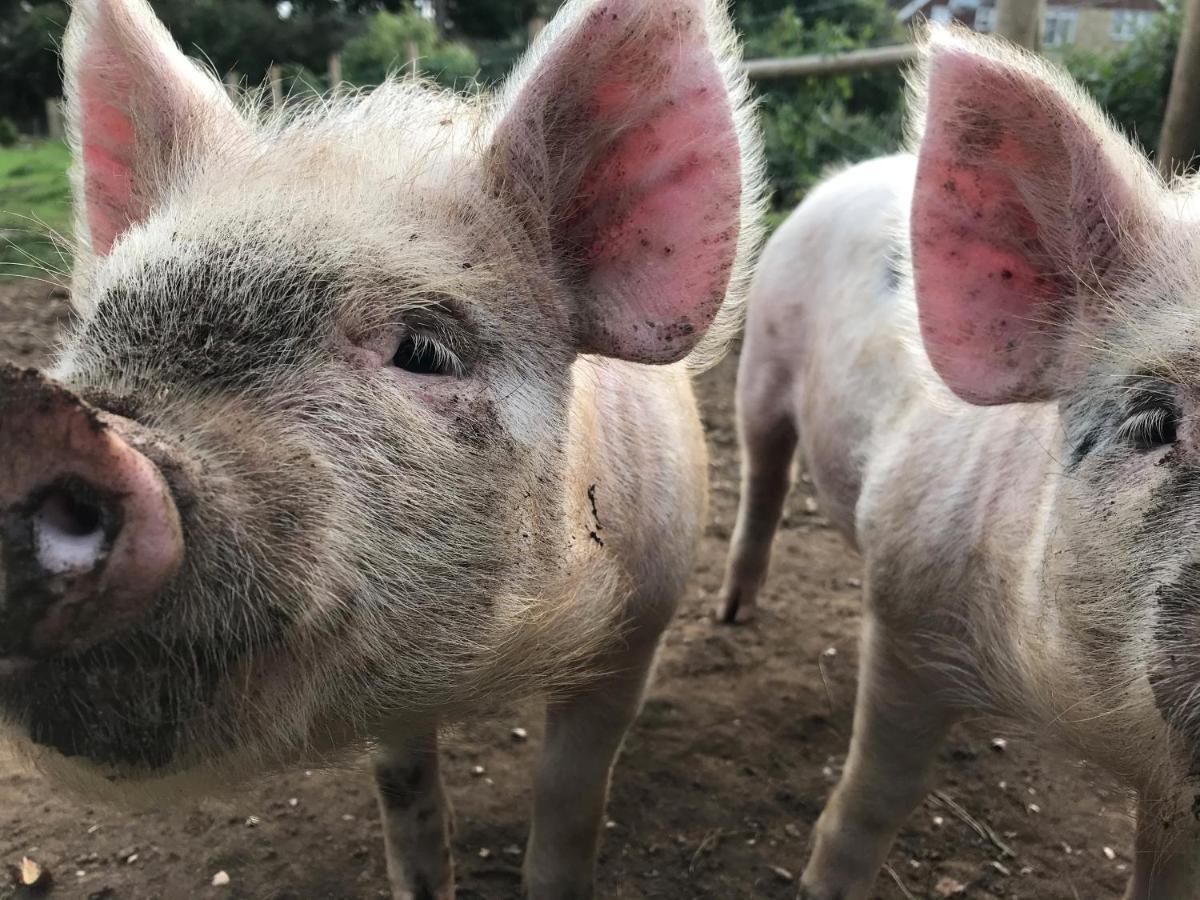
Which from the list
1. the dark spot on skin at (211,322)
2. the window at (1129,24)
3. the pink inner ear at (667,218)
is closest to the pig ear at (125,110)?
the dark spot on skin at (211,322)

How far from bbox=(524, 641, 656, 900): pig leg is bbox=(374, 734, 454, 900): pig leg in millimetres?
242

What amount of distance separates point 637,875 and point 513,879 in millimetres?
357

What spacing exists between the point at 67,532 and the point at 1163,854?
7.28 ft

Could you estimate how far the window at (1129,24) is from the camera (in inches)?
351

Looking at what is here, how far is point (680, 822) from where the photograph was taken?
3062 mm

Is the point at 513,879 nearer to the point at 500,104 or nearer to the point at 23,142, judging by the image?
the point at 500,104

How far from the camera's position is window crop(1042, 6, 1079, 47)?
9.80 metres

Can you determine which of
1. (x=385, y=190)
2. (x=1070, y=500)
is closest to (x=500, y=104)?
(x=385, y=190)

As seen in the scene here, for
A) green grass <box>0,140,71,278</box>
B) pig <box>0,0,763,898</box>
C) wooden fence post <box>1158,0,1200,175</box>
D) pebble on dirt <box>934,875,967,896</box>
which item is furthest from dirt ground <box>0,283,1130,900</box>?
green grass <box>0,140,71,278</box>

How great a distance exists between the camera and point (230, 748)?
1.33 metres

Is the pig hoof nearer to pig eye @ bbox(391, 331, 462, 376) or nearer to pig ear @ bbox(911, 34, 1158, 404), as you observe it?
pig ear @ bbox(911, 34, 1158, 404)

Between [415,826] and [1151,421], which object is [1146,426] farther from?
[415,826]

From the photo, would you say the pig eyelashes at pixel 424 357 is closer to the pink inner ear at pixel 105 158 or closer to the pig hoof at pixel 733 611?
the pink inner ear at pixel 105 158

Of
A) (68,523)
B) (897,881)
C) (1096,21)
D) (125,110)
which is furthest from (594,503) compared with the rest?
(1096,21)
